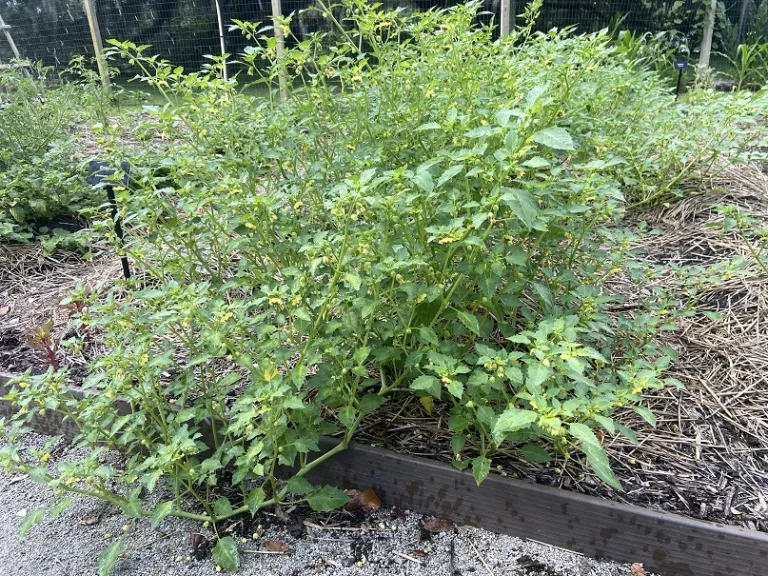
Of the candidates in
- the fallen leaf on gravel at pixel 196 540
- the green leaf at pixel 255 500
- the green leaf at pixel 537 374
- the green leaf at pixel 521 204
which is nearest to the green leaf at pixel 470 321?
the green leaf at pixel 537 374

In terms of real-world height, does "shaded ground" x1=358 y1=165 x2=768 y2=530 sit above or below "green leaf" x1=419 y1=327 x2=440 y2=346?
below

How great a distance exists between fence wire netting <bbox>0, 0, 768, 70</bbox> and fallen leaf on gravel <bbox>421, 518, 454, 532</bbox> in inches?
292

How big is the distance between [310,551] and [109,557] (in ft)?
1.89

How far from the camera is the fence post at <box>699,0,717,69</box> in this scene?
26.9 ft

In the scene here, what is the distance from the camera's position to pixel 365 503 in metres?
1.86

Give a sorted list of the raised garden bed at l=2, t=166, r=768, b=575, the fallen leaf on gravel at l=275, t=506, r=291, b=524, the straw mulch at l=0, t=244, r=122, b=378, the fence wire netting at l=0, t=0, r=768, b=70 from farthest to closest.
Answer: the fence wire netting at l=0, t=0, r=768, b=70, the straw mulch at l=0, t=244, r=122, b=378, the fallen leaf on gravel at l=275, t=506, r=291, b=524, the raised garden bed at l=2, t=166, r=768, b=575

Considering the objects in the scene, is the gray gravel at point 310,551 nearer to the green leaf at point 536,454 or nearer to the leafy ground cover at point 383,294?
the leafy ground cover at point 383,294

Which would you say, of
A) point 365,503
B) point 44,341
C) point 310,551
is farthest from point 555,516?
point 44,341

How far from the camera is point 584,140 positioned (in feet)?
7.18

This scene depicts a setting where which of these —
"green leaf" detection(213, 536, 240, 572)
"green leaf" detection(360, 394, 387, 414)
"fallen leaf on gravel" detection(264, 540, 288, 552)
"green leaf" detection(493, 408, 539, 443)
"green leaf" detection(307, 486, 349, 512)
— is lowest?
"fallen leaf on gravel" detection(264, 540, 288, 552)

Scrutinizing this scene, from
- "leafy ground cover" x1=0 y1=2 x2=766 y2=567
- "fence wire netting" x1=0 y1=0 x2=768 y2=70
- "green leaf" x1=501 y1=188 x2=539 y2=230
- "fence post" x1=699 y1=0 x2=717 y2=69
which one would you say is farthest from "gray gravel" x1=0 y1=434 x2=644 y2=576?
"fence post" x1=699 y1=0 x2=717 y2=69

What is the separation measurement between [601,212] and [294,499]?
1.34 meters

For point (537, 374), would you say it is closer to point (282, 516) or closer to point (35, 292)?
point (282, 516)

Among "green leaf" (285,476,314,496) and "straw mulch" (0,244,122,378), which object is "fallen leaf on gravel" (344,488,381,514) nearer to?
"green leaf" (285,476,314,496)
